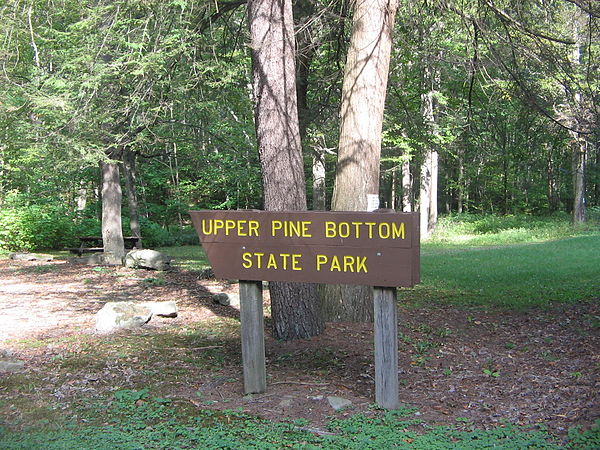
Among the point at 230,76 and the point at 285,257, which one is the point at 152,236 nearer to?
the point at 230,76

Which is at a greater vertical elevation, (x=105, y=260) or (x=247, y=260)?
(x=247, y=260)

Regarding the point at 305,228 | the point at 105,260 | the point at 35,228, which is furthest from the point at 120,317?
the point at 35,228

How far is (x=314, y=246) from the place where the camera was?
516 cm

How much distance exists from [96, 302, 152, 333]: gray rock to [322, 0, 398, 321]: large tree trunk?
8.49 feet

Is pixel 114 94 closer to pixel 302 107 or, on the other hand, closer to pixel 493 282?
pixel 302 107

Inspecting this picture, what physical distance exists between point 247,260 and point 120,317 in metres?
3.32

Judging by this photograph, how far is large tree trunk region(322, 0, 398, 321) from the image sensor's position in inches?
302

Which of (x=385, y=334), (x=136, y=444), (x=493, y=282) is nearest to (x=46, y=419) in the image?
(x=136, y=444)

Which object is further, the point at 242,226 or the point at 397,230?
the point at 242,226

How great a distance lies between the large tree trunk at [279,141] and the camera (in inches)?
270

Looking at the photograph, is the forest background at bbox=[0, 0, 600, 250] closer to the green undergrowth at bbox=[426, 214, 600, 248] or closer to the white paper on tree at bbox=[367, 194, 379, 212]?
the white paper on tree at bbox=[367, 194, 379, 212]

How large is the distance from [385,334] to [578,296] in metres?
6.27

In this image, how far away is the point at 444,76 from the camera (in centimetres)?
1898

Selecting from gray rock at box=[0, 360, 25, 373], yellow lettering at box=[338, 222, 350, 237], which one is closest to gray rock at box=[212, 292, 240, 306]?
gray rock at box=[0, 360, 25, 373]
